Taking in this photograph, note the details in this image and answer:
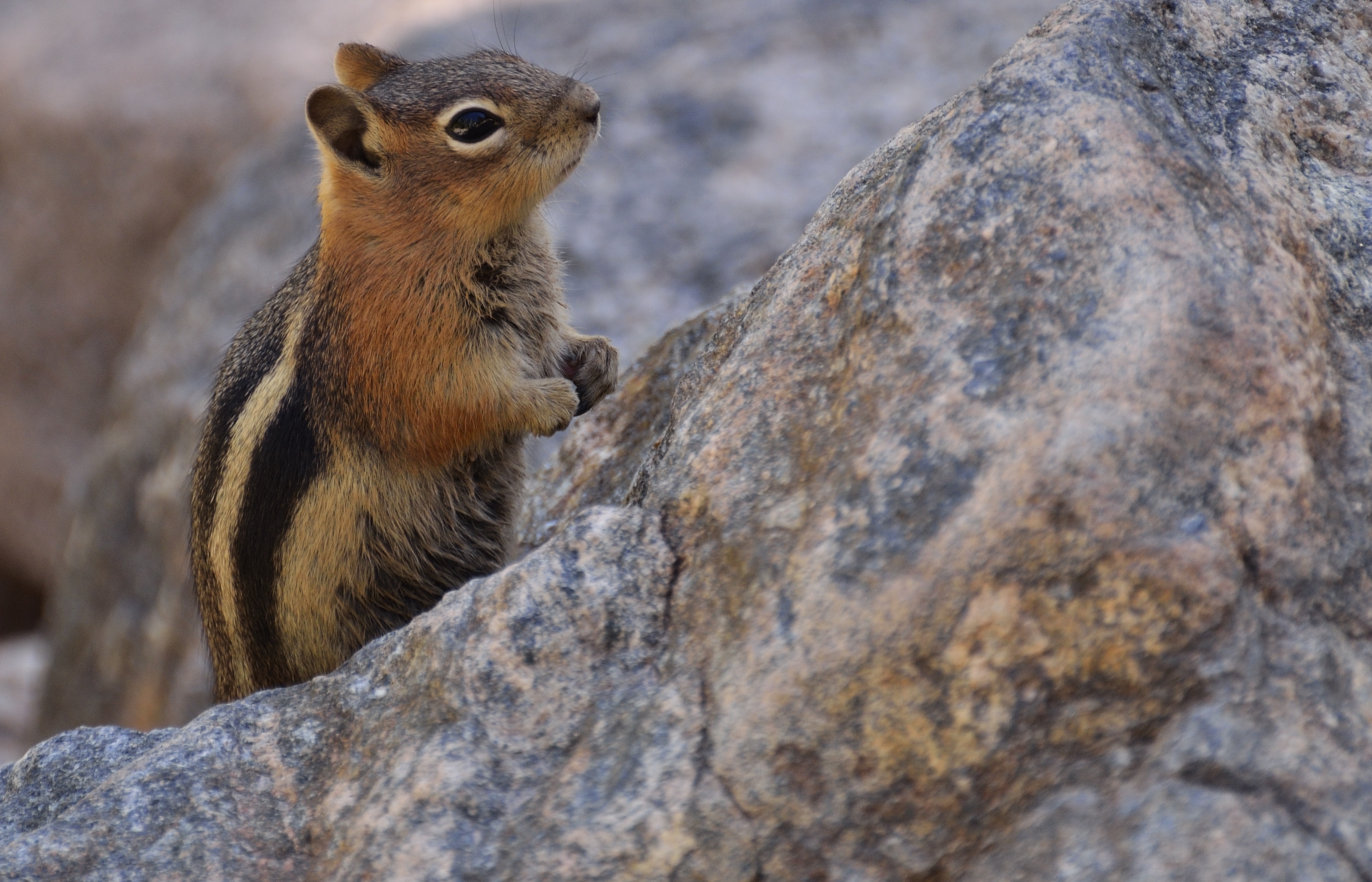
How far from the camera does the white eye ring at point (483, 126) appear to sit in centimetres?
373

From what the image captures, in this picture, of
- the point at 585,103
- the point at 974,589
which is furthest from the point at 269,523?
the point at 974,589

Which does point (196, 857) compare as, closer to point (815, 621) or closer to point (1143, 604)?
point (815, 621)

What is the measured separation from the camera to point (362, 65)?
415 centimetres

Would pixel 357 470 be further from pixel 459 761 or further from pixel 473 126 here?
pixel 459 761

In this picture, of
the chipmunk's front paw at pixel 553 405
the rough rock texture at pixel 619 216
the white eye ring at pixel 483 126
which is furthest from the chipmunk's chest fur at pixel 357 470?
the rough rock texture at pixel 619 216

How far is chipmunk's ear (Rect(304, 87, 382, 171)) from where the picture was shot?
3740 millimetres

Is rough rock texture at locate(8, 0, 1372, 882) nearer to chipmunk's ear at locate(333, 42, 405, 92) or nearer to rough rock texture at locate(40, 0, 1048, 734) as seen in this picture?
chipmunk's ear at locate(333, 42, 405, 92)

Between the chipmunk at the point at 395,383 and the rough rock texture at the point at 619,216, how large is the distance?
1.85m

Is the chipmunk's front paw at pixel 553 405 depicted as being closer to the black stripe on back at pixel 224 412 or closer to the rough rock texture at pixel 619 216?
the black stripe on back at pixel 224 412

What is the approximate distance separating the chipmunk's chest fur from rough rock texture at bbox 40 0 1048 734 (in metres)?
Answer: 1.96

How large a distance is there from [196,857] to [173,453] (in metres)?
4.89

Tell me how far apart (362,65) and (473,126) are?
2.16ft

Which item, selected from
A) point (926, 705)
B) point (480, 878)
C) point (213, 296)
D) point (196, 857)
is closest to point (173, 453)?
point (213, 296)

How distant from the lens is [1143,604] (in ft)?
5.88
